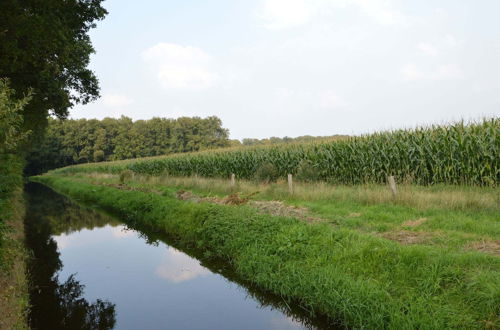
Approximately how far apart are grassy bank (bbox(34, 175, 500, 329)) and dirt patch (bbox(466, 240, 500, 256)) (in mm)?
322

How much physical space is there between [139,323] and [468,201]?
28.7 ft

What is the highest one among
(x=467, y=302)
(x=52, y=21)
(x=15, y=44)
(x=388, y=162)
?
(x=52, y=21)

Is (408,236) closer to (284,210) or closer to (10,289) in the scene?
(284,210)

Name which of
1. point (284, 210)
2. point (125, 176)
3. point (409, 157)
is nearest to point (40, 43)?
point (284, 210)

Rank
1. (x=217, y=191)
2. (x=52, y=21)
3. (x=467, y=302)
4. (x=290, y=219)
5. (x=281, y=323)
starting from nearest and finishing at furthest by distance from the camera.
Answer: (x=467, y=302) < (x=281, y=323) < (x=290, y=219) < (x=52, y=21) < (x=217, y=191)

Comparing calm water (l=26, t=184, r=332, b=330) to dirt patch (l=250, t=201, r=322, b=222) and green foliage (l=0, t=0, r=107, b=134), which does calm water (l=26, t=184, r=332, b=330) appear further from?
green foliage (l=0, t=0, r=107, b=134)

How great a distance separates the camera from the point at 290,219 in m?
8.63

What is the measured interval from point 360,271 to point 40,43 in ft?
35.2

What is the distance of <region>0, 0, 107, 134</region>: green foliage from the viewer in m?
9.71

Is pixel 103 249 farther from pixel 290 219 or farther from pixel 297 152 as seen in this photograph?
pixel 297 152

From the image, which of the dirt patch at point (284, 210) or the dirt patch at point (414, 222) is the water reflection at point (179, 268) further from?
the dirt patch at point (414, 222)

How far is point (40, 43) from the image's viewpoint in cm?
1036

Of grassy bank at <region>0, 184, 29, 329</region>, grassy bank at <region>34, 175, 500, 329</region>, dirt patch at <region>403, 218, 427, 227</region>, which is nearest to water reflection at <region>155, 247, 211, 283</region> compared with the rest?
grassy bank at <region>34, 175, 500, 329</region>

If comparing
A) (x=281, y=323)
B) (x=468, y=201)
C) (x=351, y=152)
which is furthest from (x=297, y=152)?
(x=281, y=323)
